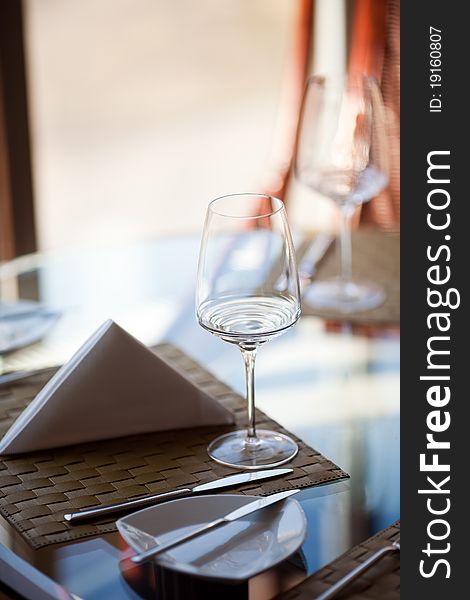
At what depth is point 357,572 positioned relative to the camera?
2.72 feet

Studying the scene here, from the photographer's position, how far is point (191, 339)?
136 cm

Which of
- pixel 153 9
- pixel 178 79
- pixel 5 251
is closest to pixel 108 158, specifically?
pixel 178 79

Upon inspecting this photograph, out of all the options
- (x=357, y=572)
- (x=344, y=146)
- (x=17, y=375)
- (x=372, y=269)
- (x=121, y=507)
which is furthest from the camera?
(x=372, y=269)

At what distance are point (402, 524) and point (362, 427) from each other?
0.21 m

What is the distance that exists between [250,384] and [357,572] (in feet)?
0.82

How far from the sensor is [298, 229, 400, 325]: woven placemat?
1398 millimetres

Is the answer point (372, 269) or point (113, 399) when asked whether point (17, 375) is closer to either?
point (113, 399)

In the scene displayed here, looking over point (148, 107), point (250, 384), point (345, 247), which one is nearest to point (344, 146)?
point (345, 247)

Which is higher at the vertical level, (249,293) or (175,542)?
(249,293)

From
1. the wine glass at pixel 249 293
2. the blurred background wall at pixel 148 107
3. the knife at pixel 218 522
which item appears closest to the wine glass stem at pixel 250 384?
the wine glass at pixel 249 293

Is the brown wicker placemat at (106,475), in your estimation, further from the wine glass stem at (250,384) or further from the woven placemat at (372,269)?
the woven placemat at (372,269)

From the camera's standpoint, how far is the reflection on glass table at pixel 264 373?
87cm

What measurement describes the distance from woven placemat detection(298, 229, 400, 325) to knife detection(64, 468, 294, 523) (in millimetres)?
445

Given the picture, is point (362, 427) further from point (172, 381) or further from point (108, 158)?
point (108, 158)
